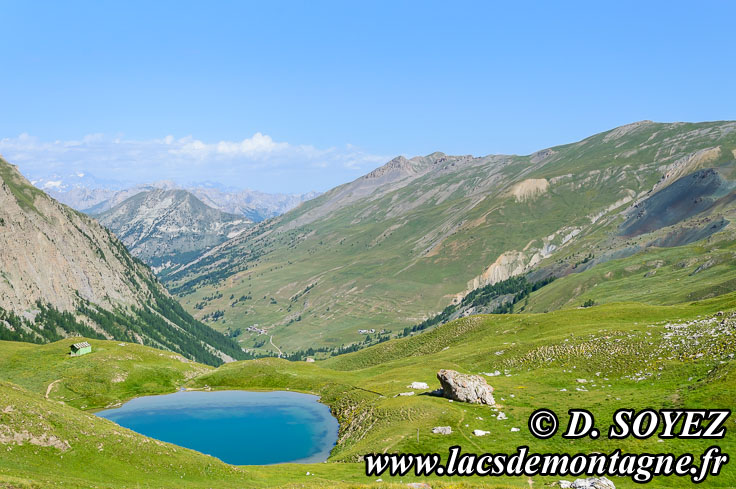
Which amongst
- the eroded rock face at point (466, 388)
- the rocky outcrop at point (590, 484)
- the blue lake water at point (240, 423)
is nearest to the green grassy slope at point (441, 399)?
the eroded rock face at point (466, 388)

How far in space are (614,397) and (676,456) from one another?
19.1m

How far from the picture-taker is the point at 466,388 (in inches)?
3194

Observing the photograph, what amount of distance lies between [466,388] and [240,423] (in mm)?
47077

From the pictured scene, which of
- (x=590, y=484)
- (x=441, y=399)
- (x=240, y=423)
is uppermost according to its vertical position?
(x=590, y=484)

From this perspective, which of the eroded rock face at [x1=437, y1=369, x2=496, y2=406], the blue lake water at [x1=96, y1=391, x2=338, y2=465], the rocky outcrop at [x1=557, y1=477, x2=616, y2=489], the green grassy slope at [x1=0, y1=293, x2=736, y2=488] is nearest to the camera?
the rocky outcrop at [x1=557, y1=477, x2=616, y2=489]

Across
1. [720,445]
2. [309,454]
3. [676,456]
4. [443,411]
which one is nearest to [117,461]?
[309,454]

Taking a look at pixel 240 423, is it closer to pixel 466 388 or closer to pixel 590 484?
pixel 466 388

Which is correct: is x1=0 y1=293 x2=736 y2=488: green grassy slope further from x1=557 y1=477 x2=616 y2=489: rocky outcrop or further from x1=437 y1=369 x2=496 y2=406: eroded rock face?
x1=557 y1=477 x2=616 y2=489: rocky outcrop

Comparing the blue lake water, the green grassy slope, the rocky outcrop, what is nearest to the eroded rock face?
the green grassy slope

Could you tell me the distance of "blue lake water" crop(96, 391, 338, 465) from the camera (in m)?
85.8

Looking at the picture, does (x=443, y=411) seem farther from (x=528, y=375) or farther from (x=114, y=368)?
(x=114, y=368)

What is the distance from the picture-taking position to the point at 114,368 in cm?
12744

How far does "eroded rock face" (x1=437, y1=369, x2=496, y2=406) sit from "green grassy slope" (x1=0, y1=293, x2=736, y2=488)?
1.91 meters

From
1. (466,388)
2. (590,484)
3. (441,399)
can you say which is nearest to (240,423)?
(441,399)
